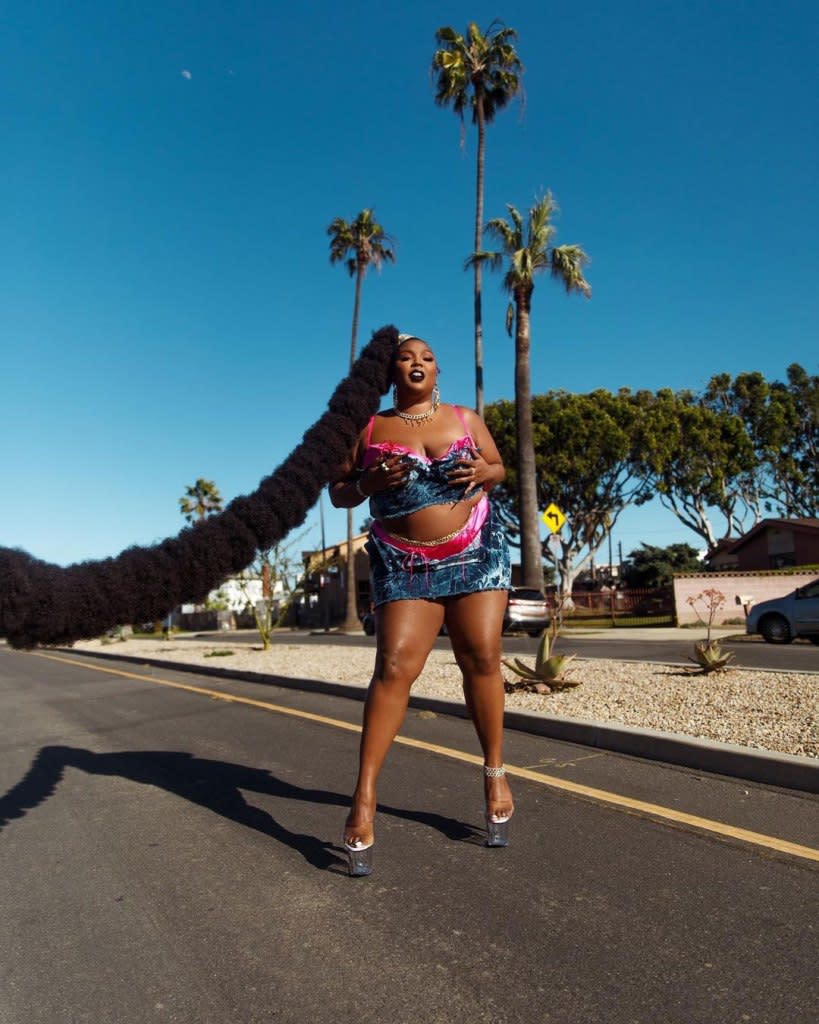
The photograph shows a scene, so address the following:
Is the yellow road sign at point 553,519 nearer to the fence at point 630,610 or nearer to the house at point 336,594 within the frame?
the fence at point 630,610

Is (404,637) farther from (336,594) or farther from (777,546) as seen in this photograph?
(336,594)

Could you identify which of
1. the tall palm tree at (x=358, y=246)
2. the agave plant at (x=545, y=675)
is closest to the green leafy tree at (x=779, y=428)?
the tall palm tree at (x=358, y=246)

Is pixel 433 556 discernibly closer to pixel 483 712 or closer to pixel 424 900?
pixel 483 712

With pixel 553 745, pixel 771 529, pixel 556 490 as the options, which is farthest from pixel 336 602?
pixel 553 745

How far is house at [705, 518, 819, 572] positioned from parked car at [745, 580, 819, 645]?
17.1m

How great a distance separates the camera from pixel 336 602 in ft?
172

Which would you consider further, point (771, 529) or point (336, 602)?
point (336, 602)

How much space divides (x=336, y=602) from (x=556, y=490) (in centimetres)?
1960

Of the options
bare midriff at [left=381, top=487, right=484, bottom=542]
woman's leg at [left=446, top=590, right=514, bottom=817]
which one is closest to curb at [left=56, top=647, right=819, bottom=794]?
woman's leg at [left=446, top=590, right=514, bottom=817]

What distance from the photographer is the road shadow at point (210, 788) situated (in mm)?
3666

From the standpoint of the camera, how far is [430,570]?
3314 mm

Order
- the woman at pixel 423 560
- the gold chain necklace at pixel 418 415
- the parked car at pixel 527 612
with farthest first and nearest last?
the parked car at pixel 527 612
the gold chain necklace at pixel 418 415
the woman at pixel 423 560

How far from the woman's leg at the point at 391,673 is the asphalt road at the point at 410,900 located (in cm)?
43

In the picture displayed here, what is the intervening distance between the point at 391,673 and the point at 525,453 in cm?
2087
